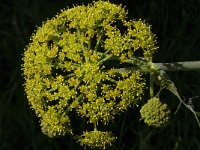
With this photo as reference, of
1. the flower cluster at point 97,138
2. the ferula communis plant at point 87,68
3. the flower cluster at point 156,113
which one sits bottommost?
the flower cluster at point 97,138

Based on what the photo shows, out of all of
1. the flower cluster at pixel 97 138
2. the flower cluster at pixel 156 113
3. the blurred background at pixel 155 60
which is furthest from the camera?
the blurred background at pixel 155 60

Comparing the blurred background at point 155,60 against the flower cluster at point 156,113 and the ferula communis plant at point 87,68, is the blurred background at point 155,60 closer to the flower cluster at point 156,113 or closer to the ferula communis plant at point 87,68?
the ferula communis plant at point 87,68

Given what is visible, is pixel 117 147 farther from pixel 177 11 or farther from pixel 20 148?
pixel 177 11

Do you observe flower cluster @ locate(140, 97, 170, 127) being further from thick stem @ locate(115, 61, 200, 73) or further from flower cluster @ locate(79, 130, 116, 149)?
flower cluster @ locate(79, 130, 116, 149)

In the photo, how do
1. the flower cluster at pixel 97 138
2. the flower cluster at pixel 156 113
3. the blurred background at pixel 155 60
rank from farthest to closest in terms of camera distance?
the blurred background at pixel 155 60 → the flower cluster at pixel 97 138 → the flower cluster at pixel 156 113

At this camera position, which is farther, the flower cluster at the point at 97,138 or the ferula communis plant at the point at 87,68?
the flower cluster at the point at 97,138

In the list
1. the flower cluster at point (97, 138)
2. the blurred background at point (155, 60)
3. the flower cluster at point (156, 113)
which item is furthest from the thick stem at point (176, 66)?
the blurred background at point (155, 60)

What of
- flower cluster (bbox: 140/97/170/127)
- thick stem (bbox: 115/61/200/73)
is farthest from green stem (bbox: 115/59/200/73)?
flower cluster (bbox: 140/97/170/127)

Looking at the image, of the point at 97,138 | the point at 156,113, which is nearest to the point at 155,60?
the point at 97,138

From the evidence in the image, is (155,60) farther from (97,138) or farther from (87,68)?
(87,68)
